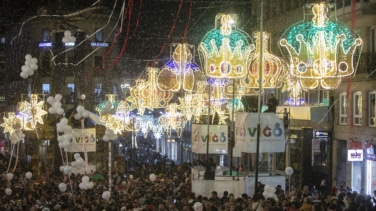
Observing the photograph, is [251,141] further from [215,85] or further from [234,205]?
[215,85]

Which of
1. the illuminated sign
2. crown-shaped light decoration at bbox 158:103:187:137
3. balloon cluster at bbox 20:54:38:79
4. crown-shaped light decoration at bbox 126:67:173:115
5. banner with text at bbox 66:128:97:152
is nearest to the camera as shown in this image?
balloon cluster at bbox 20:54:38:79

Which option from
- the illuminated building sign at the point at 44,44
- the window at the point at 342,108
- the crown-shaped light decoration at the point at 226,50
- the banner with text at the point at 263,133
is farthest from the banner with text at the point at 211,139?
the illuminated building sign at the point at 44,44

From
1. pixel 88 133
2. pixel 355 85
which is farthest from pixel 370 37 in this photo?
pixel 88 133

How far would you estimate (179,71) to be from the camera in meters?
24.8

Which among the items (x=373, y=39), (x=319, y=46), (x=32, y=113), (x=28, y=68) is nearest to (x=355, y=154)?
(x=373, y=39)

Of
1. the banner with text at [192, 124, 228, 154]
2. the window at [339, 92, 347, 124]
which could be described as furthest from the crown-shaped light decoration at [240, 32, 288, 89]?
the window at [339, 92, 347, 124]

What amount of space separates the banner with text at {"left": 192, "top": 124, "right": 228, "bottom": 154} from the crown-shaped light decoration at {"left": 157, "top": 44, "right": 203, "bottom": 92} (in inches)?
106

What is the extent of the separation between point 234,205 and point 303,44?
4387 millimetres

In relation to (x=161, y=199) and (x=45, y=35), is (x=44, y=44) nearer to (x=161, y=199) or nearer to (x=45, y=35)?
(x=45, y=35)

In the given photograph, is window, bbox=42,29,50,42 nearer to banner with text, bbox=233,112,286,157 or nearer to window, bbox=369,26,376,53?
window, bbox=369,26,376,53

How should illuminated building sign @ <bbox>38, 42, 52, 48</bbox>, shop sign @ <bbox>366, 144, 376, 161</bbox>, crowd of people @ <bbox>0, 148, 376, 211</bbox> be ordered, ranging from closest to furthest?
crowd of people @ <bbox>0, 148, 376, 211</bbox> < shop sign @ <bbox>366, 144, 376, 161</bbox> < illuminated building sign @ <bbox>38, 42, 52, 48</bbox>

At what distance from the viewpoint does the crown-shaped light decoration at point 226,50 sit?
18.4 metres

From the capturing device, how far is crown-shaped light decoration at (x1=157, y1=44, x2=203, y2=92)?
24547mm

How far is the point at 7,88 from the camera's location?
8025cm
